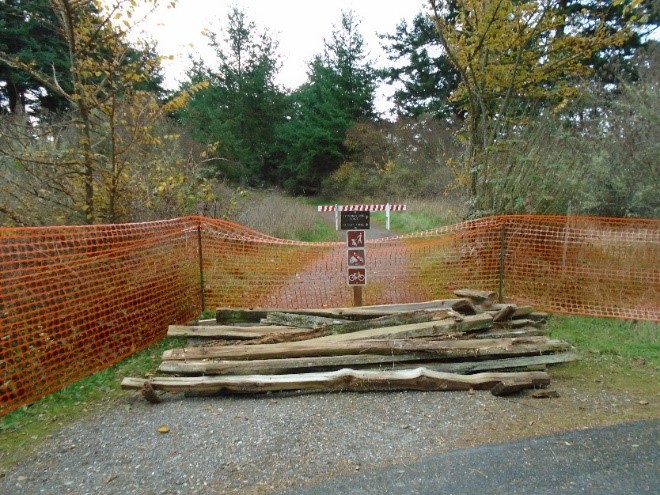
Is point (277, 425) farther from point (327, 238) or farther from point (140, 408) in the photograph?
point (327, 238)

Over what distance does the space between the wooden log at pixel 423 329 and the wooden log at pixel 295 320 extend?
393 mm

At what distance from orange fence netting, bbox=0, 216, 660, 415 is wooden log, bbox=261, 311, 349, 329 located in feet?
4.27

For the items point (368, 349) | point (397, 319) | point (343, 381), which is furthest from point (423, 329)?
point (343, 381)

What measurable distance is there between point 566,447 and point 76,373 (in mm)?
4514

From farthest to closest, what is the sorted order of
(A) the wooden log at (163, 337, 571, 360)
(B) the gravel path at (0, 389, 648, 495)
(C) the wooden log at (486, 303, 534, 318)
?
(C) the wooden log at (486, 303, 534, 318) → (A) the wooden log at (163, 337, 571, 360) → (B) the gravel path at (0, 389, 648, 495)

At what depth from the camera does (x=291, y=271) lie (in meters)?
6.52

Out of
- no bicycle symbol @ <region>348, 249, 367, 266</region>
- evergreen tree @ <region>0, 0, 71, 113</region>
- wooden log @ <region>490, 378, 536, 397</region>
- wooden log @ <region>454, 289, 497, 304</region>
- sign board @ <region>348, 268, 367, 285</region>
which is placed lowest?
wooden log @ <region>490, 378, 536, 397</region>

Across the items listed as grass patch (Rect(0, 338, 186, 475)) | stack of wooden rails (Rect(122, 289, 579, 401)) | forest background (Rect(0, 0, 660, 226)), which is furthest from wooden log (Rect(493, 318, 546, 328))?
grass patch (Rect(0, 338, 186, 475))

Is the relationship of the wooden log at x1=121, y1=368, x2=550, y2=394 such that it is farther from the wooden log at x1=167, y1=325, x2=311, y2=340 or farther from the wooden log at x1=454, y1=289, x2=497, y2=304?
the wooden log at x1=454, y1=289, x2=497, y2=304

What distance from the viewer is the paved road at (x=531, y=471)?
2.42 metres

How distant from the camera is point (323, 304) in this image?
6.35 metres

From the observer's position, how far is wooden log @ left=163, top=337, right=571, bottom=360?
3945 mm

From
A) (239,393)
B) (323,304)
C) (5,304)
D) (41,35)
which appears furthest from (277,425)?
(41,35)

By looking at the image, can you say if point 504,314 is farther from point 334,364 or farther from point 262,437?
point 262,437
